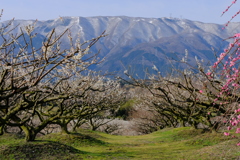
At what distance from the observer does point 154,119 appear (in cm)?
4588

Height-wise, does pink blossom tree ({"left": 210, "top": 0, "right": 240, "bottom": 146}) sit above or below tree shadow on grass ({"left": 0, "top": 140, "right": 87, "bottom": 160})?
above

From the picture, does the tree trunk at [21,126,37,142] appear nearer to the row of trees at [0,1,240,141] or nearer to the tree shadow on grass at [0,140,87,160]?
the row of trees at [0,1,240,141]

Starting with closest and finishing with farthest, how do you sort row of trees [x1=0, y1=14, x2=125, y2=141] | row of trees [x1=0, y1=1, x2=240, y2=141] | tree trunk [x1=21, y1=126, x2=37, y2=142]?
row of trees [x1=0, y1=1, x2=240, y2=141], row of trees [x1=0, y1=14, x2=125, y2=141], tree trunk [x1=21, y1=126, x2=37, y2=142]

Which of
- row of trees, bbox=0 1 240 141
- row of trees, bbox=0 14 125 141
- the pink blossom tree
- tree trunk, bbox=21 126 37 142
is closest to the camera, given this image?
the pink blossom tree

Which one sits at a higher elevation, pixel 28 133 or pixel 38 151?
pixel 28 133

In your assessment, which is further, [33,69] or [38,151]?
[38,151]


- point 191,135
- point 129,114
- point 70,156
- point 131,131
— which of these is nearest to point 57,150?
point 70,156

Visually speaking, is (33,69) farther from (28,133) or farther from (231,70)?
(28,133)

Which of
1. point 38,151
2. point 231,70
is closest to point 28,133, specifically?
point 38,151

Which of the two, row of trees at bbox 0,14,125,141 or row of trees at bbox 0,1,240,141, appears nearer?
row of trees at bbox 0,1,240,141

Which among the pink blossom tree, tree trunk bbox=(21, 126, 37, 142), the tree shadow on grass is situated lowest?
the tree shadow on grass

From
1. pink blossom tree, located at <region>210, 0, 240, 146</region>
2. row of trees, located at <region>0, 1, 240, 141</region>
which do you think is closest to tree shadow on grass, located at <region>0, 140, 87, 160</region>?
row of trees, located at <region>0, 1, 240, 141</region>

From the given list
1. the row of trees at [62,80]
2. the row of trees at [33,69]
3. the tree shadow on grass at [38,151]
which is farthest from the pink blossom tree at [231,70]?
the tree shadow on grass at [38,151]

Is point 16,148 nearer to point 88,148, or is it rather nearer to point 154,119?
point 88,148
